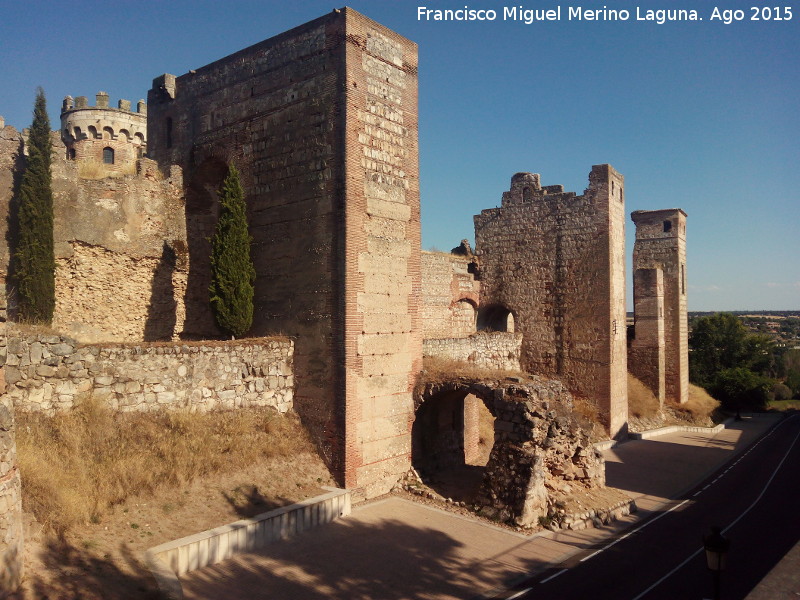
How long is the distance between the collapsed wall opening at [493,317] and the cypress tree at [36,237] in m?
14.3

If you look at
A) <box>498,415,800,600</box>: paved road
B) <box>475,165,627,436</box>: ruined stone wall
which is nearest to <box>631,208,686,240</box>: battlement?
<box>475,165,627,436</box>: ruined stone wall

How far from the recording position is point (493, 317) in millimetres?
23344

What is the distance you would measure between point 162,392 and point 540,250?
14235mm

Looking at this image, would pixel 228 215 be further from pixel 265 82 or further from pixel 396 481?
pixel 396 481

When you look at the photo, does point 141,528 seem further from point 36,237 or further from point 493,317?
point 493,317

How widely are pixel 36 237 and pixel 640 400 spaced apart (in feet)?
69.3

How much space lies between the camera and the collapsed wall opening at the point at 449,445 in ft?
42.0

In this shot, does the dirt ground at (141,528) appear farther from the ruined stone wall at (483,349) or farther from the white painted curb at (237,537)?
the ruined stone wall at (483,349)

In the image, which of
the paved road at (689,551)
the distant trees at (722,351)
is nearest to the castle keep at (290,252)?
the paved road at (689,551)

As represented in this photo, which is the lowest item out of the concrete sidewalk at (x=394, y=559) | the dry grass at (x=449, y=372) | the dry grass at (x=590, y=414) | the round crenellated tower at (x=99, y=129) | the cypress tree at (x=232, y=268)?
the concrete sidewalk at (x=394, y=559)

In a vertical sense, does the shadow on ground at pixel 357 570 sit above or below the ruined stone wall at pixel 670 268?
below

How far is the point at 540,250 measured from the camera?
68.6 ft

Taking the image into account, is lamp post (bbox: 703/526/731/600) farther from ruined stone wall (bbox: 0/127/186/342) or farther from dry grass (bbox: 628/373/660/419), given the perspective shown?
dry grass (bbox: 628/373/660/419)

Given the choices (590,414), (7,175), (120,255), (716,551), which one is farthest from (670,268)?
(7,175)
